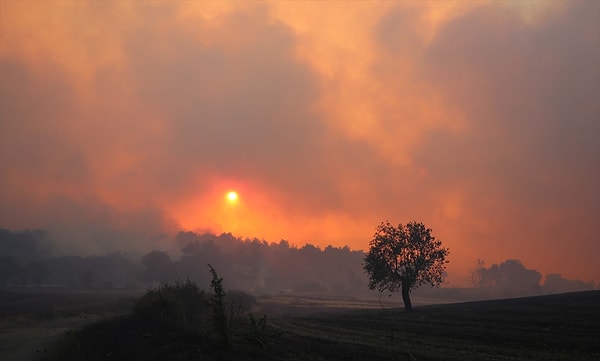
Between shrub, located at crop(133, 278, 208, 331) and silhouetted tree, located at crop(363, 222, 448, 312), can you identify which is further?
silhouetted tree, located at crop(363, 222, 448, 312)

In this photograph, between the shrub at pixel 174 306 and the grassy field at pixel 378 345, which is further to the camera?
the shrub at pixel 174 306

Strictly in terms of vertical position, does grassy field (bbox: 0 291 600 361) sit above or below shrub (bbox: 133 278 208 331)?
below

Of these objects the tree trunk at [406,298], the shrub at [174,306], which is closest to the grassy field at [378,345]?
the shrub at [174,306]

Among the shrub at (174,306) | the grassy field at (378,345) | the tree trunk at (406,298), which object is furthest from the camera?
the tree trunk at (406,298)

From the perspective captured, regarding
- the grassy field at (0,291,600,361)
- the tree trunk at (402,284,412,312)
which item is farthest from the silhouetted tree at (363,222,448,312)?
the grassy field at (0,291,600,361)

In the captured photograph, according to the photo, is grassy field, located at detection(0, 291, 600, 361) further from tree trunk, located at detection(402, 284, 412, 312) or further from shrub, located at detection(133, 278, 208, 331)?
tree trunk, located at detection(402, 284, 412, 312)

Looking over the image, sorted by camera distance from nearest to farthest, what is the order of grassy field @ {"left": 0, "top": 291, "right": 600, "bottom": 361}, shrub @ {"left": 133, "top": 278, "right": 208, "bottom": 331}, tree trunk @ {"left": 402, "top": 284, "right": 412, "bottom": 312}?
1. grassy field @ {"left": 0, "top": 291, "right": 600, "bottom": 361}
2. shrub @ {"left": 133, "top": 278, "right": 208, "bottom": 331}
3. tree trunk @ {"left": 402, "top": 284, "right": 412, "bottom": 312}

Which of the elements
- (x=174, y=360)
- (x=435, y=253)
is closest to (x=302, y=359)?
(x=174, y=360)

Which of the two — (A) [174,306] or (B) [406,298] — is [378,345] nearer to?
(A) [174,306]

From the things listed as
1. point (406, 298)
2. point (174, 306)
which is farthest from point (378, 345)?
point (406, 298)

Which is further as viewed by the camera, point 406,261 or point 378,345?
point 406,261

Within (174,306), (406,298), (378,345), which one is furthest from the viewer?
(406,298)

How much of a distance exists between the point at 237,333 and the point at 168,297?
1479cm

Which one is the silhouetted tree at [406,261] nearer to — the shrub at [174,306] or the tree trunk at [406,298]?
the tree trunk at [406,298]
